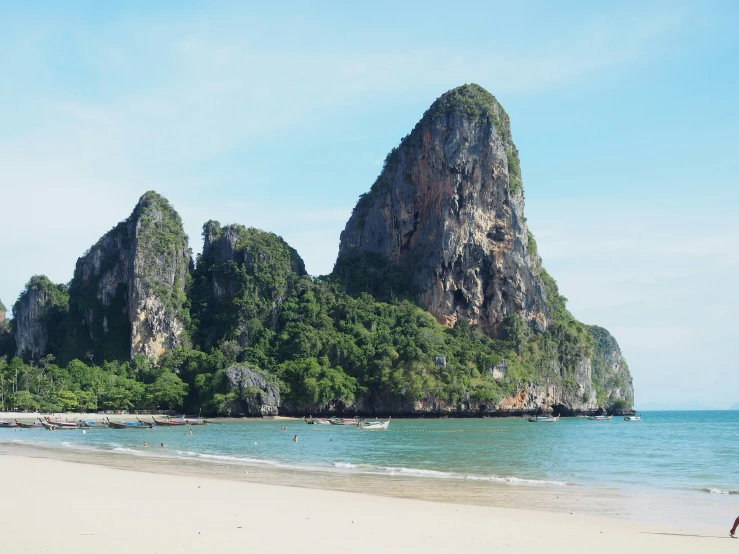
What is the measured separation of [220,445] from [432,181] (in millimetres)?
72228

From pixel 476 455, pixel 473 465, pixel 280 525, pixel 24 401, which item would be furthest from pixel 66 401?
pixel 280 525

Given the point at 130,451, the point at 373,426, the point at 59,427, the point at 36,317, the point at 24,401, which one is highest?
the point at 36,317

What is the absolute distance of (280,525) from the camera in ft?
45.2

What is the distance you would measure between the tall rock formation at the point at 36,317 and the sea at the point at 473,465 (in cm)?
6367

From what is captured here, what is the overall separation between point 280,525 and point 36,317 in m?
104

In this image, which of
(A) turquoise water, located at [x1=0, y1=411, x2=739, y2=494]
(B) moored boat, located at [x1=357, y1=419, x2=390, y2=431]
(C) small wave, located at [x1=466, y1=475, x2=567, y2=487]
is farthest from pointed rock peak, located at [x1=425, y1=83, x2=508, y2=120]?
(C) small wave, located at [x1=466, y1=475, x2=567, y2=487]

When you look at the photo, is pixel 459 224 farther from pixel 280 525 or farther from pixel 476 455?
pixel 280 525

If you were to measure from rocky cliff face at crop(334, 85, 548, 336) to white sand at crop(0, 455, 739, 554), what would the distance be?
82.1 meters

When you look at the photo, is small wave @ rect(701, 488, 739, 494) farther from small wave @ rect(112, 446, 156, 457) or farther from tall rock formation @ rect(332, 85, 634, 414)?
tall rock formation @ rect(332, 85, 634, 414)

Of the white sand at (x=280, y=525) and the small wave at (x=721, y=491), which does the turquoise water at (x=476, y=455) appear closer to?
the small wave at (x=721, y=491)

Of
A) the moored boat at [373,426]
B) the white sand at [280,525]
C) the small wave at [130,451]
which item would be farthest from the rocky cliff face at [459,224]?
the white sand at [280,525]

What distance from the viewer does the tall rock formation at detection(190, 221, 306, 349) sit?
9638cm

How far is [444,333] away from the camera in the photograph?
94375 millimetres

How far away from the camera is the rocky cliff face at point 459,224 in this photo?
9950 centimetres
